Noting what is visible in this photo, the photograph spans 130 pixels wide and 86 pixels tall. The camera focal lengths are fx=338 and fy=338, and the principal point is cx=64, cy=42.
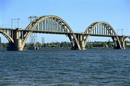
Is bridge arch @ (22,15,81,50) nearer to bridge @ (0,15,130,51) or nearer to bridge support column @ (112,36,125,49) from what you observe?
bridge @ (0,15,130,51)

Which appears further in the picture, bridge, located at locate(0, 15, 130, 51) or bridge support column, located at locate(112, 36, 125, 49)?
bridge support column, located at locate(112, 36, 125, 49)

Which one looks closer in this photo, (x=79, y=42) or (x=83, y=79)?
(x=83, y=79)

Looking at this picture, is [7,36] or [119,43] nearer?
[7,36]

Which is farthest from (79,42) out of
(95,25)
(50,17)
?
(50,17)

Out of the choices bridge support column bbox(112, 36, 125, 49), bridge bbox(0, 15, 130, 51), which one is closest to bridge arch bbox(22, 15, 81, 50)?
bridge bbox(0, 15, 130, 51)

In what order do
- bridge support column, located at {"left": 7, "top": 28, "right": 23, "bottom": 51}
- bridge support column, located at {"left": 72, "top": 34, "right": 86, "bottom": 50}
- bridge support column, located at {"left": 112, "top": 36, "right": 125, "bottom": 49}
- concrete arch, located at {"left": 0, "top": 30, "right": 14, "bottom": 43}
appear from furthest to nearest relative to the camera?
bridge support column, located at {"left": 112, "top": 36, "right": 125, "bottom": 49}
bridge support column, located at {"left": 72, "top": 34, "right": 86, "bottom": 50}
bridge support column, located at {"left": 7, "top": 28, "right": 23, "bottom": 51}
concrete arch, located at {"left": 0, "top": 30, "right": 14, "bottom": 43}

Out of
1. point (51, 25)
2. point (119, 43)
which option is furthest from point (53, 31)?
point (119, 43)

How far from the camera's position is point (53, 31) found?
452 feet

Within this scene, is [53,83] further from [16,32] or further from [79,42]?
[79,42]

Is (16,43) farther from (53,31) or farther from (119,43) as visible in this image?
(119,43)

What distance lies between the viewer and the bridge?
4739 inches

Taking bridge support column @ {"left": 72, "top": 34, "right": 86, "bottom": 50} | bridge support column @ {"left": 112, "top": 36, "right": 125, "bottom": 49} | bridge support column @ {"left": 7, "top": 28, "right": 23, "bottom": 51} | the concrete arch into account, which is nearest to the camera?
the concrete arch

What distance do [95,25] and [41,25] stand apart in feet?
140

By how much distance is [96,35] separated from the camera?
170375 millimetres
